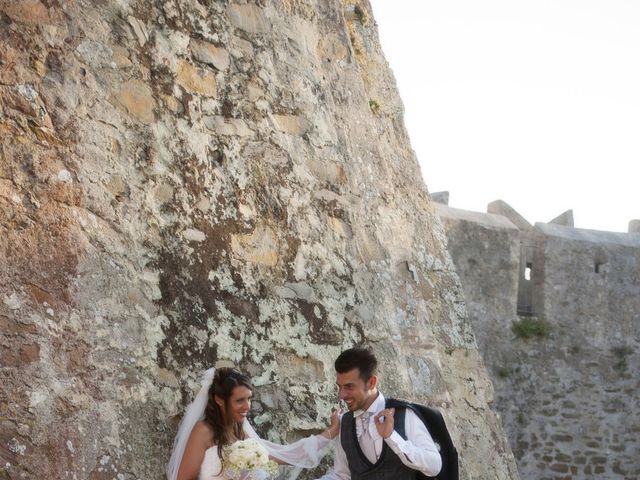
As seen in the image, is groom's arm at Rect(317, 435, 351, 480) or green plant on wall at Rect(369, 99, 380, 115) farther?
green plant on wall at Rect(369, 99, 380, 115)

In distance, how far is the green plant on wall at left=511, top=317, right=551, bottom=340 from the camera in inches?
594

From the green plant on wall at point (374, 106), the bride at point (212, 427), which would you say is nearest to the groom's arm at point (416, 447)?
the bride at point (212, 427)

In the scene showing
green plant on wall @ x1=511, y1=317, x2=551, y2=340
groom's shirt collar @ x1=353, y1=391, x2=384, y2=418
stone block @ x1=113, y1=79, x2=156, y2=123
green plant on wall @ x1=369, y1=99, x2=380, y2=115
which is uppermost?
green plant on wall @ x1=511, y1=317, x2=551, y2=340

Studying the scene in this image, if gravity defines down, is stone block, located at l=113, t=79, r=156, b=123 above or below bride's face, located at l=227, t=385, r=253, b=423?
above

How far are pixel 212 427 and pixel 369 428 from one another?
70 cm

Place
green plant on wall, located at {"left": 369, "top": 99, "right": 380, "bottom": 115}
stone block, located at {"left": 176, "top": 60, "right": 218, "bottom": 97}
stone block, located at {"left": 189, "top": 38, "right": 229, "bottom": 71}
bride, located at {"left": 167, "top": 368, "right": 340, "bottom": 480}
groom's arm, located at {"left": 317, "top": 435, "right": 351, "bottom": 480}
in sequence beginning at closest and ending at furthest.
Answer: bride, located at {"left": 167, "top": 368, "right": 340, "bottom": 480}
groom's arm, located at {"left": 317, "top": 435, "right": 351, "bottom": 480}
stone block, located at {"left": 176, "top": 60, "right": 218, "bottom": 97}
stone block, located at {"left": 189, "top": 38, "right": 229, "bottom": 71}
green plant on wall, located at {"left": 369, "top": 99, "right": 380, "bottom": 115}

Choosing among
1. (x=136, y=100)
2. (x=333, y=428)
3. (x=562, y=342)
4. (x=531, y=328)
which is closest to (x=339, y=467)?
(x=333, y=428)

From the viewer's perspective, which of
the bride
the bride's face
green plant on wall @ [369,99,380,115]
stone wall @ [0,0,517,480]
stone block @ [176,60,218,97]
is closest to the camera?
stone wall @ [0,0,517,480]

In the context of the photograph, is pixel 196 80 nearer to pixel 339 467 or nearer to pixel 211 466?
pixel 211 466

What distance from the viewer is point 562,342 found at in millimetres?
15445

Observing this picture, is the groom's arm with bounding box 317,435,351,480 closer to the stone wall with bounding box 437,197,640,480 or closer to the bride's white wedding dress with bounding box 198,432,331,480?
the bride's white wedding dress with bounding box 198,432,331,480

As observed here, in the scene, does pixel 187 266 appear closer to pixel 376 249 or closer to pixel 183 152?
pixel 183 152

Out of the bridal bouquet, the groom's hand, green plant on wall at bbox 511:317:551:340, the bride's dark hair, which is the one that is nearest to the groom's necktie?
the groom's hand

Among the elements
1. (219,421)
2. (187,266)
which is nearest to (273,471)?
(219,421)
